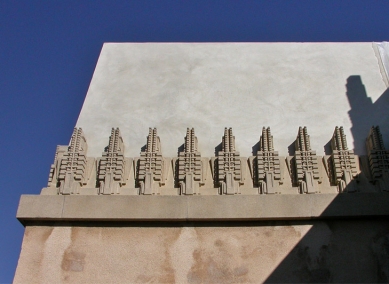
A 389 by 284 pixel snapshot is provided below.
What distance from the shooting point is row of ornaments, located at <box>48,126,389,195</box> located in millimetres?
11328

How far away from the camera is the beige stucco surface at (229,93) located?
13.0 meters

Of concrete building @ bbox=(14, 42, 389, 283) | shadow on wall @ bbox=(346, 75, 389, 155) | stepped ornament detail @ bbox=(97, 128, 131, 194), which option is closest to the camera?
concrete building @ bbox=(14, 42, 389, 283)

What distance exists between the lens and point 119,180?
453 inches

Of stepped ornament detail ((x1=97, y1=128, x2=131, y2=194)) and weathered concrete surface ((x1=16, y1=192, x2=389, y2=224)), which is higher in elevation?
stepped ornament detail ((x1=97, y1=128, x2=131, y2=194))

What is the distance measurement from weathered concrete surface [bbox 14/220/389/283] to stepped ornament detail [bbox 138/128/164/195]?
904mm

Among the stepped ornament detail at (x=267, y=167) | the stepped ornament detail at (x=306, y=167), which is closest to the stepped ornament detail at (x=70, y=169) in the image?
the stepped ornament detail at (x=267, y=167)

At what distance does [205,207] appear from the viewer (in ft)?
35.7

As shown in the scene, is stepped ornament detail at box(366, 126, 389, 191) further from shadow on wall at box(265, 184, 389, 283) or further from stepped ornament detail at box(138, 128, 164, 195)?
stepped ornament detail at box(138, 128, 164, 195)

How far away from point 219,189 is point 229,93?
12.0ft

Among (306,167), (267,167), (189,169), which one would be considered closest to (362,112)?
(306,167)

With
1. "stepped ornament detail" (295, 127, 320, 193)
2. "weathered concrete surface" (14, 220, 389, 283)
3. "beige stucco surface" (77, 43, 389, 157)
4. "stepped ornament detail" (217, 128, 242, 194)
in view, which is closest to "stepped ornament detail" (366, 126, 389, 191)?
"beige stucco surface" (77, 43, 389, 157)

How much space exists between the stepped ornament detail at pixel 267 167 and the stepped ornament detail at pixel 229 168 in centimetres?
44

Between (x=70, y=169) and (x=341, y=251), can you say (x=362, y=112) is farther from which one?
(x=70, y=169)

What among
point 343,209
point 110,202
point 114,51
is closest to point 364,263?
point 343,209
